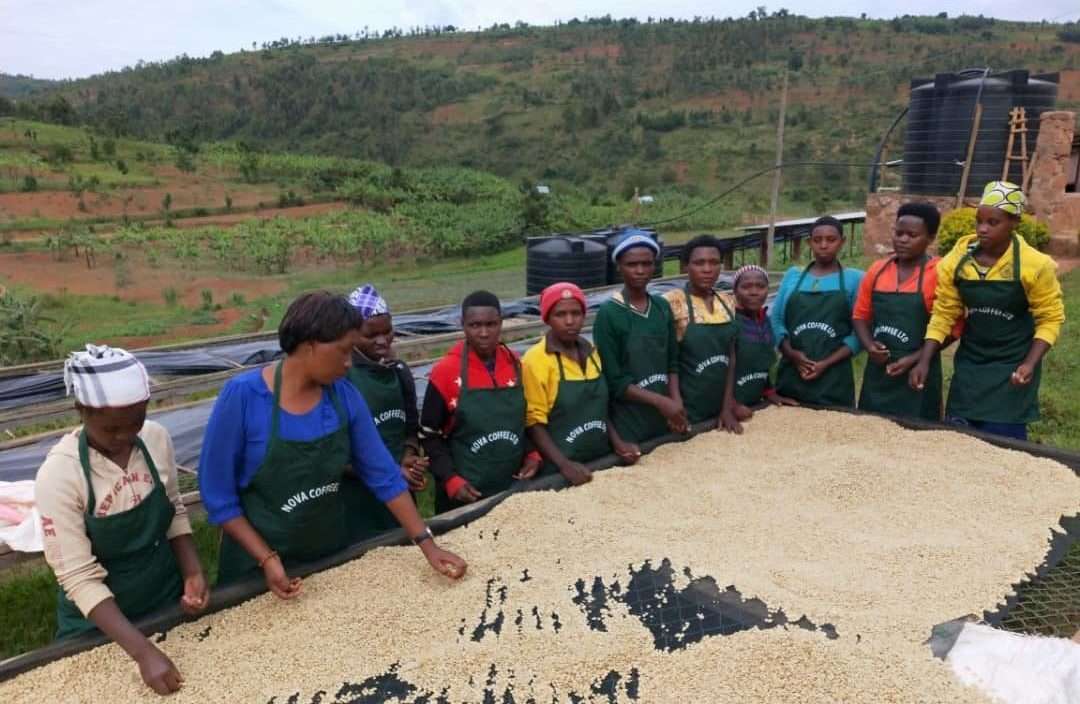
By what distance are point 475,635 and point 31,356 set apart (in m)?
7.84

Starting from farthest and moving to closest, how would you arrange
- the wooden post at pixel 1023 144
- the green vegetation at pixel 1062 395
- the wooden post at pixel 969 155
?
the wooden post at pixel 969 155 < the wooden post at pixel 1023 144 < the green vegetation at pixel 1062 395

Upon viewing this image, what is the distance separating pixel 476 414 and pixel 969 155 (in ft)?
30.8

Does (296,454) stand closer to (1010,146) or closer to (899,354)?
(899,354)

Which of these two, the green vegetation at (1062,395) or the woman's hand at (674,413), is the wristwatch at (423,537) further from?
the green vegetation at (1062,395)

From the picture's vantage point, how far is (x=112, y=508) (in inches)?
64.9

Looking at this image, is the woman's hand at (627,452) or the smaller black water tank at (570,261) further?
the smaller black water tank at (570,261)

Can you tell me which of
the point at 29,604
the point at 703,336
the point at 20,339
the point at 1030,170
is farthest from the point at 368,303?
the point at 1030,170

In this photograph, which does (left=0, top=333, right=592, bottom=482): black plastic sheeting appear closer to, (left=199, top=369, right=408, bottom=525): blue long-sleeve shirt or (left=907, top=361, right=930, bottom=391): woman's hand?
(left=199, top=369, right=408, bottom=525): blue long-sleeve shirt

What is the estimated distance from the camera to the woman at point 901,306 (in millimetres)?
3082

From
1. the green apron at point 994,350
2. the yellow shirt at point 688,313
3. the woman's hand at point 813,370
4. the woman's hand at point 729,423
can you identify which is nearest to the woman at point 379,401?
the yellow shirt at point 688,313

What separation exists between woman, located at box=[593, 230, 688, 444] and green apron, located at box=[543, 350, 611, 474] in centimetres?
15

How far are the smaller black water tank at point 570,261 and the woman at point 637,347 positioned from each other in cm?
485

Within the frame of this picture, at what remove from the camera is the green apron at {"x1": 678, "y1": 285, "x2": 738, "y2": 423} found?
9.86ft

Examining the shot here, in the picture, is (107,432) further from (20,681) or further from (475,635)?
(475,635)
